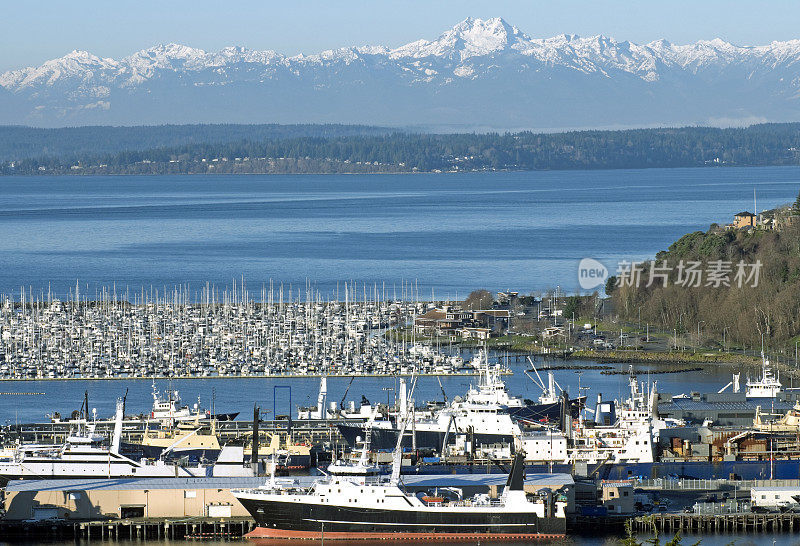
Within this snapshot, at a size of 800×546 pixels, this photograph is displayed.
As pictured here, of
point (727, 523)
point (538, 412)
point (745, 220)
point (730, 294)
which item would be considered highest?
point (745, 220)

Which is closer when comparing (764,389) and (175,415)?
(175,415)

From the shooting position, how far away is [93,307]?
181ft

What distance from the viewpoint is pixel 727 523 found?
2325 cm

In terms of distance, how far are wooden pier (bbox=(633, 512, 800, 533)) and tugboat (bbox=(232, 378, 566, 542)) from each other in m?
1.87

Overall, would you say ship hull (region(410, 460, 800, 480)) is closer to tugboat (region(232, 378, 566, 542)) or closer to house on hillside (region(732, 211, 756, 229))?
tugboat (region(232, 378, 566, 542))

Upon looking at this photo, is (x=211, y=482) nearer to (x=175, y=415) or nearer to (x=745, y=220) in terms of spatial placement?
(x=175, y=415)

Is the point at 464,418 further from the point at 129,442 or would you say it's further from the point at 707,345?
the point at 707,345

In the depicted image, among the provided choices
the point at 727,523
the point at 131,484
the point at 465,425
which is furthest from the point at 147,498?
the point at 727,523

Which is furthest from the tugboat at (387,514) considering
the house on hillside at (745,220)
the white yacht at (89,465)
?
the house on hillside at (745,220)

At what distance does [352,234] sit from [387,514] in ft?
270

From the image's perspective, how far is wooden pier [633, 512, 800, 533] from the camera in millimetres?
23141

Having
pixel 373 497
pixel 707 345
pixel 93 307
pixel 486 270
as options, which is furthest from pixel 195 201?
pixel 373 497

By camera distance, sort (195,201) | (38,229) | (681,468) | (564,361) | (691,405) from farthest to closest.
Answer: (195,201) < (38,229) < (564,361) < (691,405) < (681,468)

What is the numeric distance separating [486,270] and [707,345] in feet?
94.4
